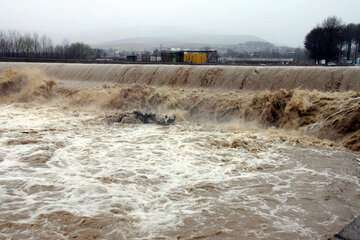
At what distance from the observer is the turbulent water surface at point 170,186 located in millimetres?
5543

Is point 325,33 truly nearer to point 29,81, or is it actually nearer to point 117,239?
point 29,81

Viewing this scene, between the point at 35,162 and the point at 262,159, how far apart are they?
4.71 metres

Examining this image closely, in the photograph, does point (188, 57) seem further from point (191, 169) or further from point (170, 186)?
point (170, 186)

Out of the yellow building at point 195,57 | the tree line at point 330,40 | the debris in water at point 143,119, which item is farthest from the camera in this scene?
the tree line at point 330,40

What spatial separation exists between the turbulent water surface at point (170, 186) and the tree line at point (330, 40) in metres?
30.7

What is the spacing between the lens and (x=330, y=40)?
133 feet

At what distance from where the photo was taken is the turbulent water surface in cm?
554

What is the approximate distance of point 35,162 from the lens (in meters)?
8.49

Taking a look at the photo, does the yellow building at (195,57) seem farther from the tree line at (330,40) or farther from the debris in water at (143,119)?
the debris in water at (143,119)

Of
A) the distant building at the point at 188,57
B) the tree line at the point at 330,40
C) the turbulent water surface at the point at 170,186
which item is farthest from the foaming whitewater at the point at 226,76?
the tree line at the point at 330,40

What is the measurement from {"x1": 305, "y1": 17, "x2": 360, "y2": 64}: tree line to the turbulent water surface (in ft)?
101

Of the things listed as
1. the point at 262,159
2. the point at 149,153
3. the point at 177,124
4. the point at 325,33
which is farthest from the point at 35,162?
the point at 325,33

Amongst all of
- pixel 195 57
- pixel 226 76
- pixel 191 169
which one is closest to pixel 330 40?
pixel 195 57

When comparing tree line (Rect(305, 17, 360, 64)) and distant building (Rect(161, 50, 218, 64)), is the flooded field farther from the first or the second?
tree line (Rect(305, 17, 360, 64))
